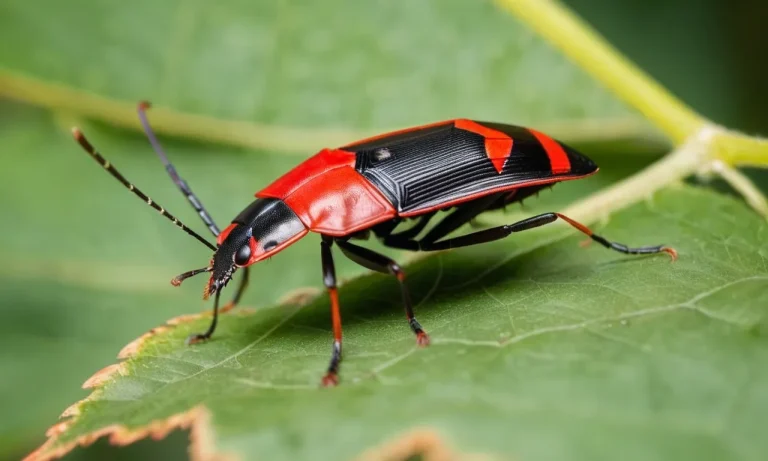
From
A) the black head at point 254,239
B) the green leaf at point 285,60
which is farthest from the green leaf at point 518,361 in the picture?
the green leaf at point 285,60

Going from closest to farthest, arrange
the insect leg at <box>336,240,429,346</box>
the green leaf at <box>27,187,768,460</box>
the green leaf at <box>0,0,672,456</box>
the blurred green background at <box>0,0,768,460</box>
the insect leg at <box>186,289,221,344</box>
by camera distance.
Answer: the green leaf at <box>27,187,768,460</box> → the insect leg at <box>336,240,429,346</box> → the insect leg at <box>186,289,221,344</box> → the blurred green background at <box>0,0,768,460</box> → the green leaf at <box>0,0,672,456</box>

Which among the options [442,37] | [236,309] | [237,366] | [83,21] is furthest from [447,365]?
[83,21]

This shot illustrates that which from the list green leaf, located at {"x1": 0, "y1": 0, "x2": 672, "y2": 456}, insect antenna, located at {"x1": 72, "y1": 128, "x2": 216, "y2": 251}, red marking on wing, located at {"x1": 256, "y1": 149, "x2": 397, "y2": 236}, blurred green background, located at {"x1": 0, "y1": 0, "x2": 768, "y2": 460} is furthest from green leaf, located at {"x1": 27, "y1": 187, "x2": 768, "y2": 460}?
A: green leaf, located at {"x1": 0, "y1": 0, "x2": 672, "y2": 456}

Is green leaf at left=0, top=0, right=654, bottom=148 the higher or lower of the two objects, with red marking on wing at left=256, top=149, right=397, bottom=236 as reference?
higher

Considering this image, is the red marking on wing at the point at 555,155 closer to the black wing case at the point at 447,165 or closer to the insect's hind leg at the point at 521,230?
the black wing case at the point at 447,165

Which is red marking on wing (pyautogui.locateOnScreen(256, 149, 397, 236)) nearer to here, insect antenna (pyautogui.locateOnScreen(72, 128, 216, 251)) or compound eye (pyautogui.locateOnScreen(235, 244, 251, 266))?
compound eye (pyautogui.locateOnScreen(235, 244, 251, 266))

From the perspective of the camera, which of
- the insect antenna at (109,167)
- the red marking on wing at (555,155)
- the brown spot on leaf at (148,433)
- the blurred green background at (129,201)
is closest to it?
the brown spot on leaf at (148,433)
